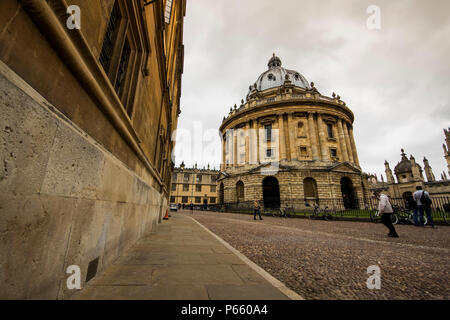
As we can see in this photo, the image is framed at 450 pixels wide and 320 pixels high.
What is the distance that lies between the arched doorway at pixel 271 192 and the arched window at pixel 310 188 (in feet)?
12.6

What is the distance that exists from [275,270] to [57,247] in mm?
2852

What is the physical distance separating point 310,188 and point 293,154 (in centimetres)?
542

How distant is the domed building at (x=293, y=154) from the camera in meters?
25.6

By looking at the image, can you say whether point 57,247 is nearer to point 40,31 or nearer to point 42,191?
point 42,191

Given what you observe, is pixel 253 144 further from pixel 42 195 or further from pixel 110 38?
pixel 42 195

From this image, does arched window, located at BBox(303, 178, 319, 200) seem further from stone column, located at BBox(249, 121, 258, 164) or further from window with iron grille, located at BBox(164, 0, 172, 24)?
window with iron grille, located at BBox(164, 0, 172, 24)

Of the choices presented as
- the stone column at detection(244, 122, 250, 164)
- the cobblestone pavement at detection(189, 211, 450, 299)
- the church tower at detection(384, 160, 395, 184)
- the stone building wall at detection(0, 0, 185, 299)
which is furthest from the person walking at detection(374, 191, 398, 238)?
the church tower at detection(384, 160, 395, 184)

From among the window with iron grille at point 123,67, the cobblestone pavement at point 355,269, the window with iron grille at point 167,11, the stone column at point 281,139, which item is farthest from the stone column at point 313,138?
the window with iron grille at point 123,67

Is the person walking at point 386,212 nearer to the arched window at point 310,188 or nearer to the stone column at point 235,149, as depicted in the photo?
the arched window at point 310,188

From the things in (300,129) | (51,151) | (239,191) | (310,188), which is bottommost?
(51,151)

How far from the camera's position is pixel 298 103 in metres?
29.3

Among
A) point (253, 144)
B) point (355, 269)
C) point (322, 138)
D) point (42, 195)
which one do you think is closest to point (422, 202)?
point (355, 269)

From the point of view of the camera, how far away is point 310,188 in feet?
85.3
